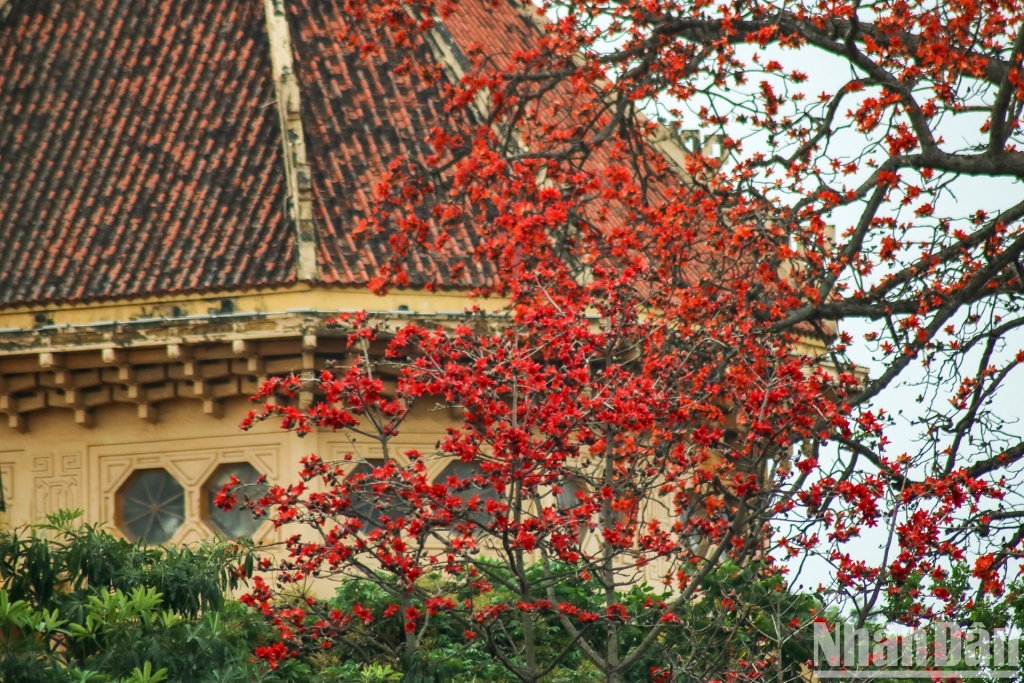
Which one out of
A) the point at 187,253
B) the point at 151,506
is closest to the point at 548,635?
the point at 151,506

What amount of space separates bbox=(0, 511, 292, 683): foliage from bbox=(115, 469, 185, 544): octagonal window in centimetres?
360

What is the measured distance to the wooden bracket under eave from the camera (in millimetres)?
14711

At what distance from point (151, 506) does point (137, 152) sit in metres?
3.65

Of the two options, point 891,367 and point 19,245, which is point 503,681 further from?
point 19,245

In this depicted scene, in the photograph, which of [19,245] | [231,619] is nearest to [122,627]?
[231,619]

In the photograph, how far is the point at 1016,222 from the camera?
10.6m

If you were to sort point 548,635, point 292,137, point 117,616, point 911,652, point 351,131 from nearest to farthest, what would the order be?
1. point 117,616
2. point 911,652
3. point 548,635
4. point 292,137
5. point 351,131

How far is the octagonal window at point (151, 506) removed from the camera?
15555mm

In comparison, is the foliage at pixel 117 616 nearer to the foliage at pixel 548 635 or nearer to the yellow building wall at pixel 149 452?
the foliage at pixel 548 635

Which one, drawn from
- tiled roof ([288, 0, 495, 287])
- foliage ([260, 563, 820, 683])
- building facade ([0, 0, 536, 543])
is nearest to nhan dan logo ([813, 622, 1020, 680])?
foliage ([260, 563, 820, 683])

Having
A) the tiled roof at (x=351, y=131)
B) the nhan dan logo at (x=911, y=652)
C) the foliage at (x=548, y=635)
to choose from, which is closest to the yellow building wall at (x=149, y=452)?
the tiled roof at (x=351, y=131)

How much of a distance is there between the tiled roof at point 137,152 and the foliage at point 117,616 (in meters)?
3.97

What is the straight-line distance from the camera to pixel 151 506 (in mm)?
15641

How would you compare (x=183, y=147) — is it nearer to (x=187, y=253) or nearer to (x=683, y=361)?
(x=187, y=253)
